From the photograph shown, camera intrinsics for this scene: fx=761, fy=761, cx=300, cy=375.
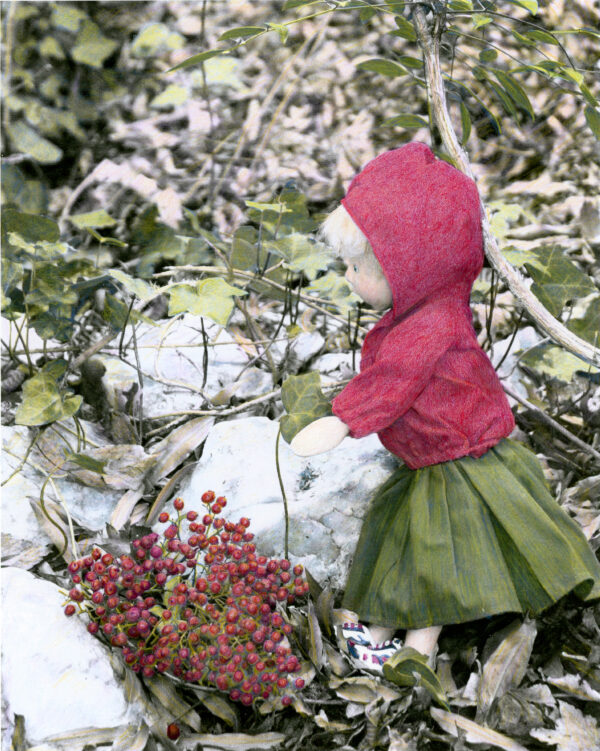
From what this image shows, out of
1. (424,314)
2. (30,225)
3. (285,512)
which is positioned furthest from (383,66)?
(285,512)

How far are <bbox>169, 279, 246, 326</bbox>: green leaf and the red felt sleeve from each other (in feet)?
1.09

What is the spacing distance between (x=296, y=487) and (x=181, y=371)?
0.64m

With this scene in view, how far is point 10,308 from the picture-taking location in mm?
2062

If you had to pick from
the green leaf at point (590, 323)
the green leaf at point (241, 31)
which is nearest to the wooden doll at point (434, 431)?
the green leaf at point (241, 31)

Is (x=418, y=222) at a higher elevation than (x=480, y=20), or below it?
below

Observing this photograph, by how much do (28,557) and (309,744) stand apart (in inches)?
31.6

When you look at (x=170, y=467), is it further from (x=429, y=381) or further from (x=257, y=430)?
(x=429, y=381)

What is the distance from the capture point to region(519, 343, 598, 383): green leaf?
6.74 ft

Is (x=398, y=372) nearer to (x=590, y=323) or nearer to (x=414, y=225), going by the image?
(x=414, y=225)

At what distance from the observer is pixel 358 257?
1.60 meters

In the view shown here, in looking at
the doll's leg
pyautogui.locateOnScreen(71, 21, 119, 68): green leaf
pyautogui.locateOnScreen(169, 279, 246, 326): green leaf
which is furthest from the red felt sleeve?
pyautogui.locateOnScreen(71, 21, 119, 68): green leaf

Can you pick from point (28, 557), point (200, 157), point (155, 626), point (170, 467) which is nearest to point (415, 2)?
point (170, 467)

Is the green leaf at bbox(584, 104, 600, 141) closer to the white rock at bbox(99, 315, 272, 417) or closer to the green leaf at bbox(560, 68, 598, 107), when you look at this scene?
the green leaf at bbox(560, 68, 598, 107)

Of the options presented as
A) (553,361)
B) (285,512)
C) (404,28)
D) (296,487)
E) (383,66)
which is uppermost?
(404,28)
